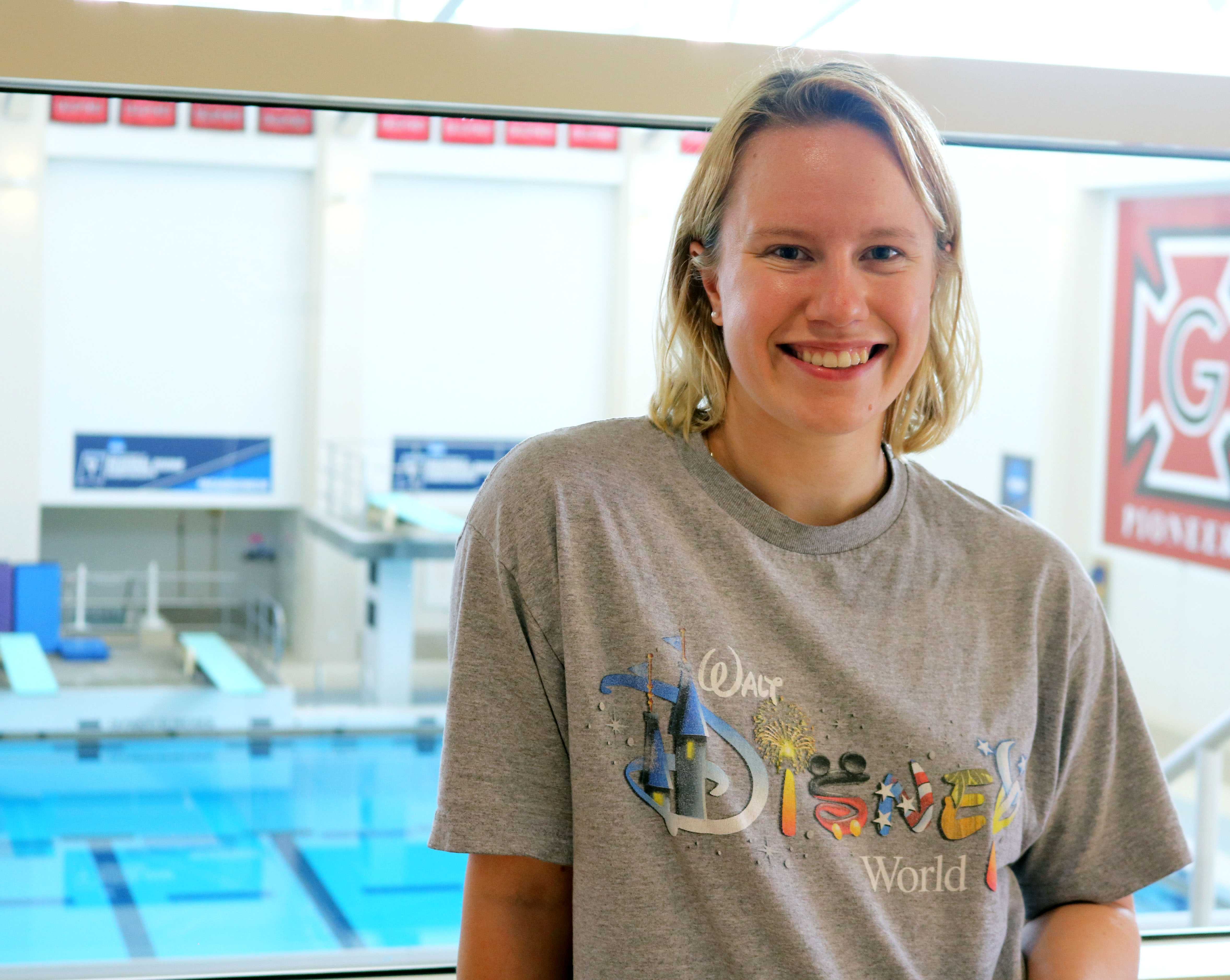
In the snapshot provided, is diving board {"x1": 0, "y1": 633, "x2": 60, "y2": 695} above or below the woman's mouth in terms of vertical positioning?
below

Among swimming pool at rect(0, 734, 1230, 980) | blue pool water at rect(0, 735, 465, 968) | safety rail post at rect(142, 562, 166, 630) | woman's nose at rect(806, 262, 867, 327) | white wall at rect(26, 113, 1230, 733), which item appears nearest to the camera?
woman's nose at rect(806, 262, 867, 327)

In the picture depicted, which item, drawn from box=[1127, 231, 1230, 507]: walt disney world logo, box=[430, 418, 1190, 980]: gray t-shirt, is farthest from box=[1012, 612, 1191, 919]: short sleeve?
box=[1127, 231, 1230, 507]: walt disney world logo

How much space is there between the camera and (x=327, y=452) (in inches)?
137

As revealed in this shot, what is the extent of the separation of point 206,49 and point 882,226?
0.51 meters

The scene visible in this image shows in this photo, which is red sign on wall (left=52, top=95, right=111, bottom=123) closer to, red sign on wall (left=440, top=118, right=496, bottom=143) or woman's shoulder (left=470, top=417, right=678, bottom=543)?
red sign on wall (left=440, top=118, right=496, bottom=143)

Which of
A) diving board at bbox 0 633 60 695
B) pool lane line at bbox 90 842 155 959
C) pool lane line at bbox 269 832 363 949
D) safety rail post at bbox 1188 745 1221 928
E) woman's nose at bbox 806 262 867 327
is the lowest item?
pool lane line at bbox 269 832 363 949

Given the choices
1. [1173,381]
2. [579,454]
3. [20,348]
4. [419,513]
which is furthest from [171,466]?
[1173,381]

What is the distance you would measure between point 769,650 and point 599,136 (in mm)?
975

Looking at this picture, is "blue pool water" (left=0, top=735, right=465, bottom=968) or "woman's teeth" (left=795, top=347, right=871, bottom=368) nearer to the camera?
"woman's teeth" (left=795, top=347, right=871, bottom=368)

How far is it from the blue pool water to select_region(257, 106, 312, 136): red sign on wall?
72 centimetres

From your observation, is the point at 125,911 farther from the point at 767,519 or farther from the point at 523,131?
the point at 767,519

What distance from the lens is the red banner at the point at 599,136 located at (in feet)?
3.48

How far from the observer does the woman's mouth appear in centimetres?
71

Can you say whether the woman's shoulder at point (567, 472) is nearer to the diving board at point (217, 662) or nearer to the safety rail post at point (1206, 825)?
the safety rail post at point (1206, 825)
